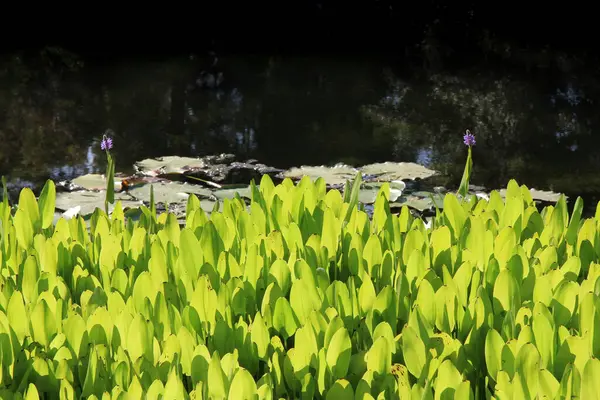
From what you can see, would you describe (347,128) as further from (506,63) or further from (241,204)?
(241,204)

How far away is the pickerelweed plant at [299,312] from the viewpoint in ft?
4.79

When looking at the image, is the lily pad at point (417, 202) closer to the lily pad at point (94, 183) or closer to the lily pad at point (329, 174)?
the lily pad at point (329, 174)

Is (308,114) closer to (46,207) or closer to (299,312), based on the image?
(46,207)

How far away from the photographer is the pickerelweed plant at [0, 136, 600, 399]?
1.46m

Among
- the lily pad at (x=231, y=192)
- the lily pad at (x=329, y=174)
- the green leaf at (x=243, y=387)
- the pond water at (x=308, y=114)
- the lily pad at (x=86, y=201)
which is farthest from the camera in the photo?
the pond water at (x=308, y=114)

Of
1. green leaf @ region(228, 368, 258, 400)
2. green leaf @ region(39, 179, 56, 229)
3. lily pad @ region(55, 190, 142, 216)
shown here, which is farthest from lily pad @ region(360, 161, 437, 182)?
green leaf @ region(228, 368, 258, 400)

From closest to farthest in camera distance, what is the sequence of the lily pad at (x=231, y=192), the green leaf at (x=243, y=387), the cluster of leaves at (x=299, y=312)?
the green leaf at (x=243, y=387) → the cluster of leaves at (x=299, y=312) → the lily pad at (x=231, y=192)

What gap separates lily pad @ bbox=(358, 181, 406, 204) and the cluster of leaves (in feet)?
4.43

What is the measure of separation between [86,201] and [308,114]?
4896 millimetres

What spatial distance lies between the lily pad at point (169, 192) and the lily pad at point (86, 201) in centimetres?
5

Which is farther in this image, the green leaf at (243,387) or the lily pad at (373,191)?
the lily pad at (373,191)

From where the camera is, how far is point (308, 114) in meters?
8.36

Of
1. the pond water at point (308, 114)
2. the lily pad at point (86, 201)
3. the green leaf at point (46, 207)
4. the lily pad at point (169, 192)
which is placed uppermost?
the green leaf at point (46, 207)

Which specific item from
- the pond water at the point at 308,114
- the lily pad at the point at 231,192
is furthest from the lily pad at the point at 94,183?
the pond water at the point at 308,114
